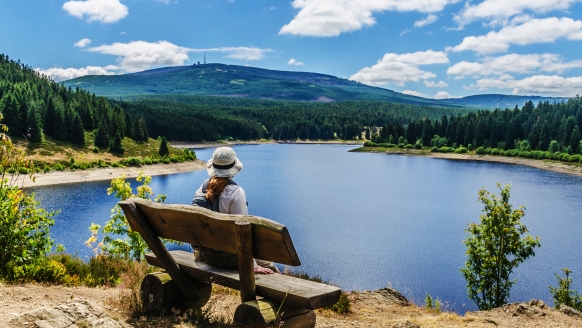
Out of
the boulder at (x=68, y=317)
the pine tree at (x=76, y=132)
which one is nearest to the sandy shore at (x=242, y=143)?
the pine tree at (x=76, y=132)

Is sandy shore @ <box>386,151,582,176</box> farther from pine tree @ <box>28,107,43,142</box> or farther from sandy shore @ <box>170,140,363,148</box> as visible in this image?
pine tree @ <box>28,107,43,142</box>

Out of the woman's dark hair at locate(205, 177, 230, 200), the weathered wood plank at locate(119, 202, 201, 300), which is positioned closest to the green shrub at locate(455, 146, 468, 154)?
the weathered wood plank at locate(119, 202, 201, 300)

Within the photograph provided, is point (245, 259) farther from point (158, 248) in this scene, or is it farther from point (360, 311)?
point (360, 311)

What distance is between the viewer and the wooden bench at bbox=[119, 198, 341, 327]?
415cm

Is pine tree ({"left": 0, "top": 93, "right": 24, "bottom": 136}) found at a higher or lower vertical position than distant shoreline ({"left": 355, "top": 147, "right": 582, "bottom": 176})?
higher

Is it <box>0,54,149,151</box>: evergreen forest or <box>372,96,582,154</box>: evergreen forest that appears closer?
<box>0,54,149,151</box>: evergreen forest

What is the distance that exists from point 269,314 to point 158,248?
63.6 inches

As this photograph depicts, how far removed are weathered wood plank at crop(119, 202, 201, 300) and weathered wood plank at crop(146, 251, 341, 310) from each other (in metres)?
0.20

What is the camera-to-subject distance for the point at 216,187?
5125 millimetres

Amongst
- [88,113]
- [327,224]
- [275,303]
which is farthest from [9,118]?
[275,303]

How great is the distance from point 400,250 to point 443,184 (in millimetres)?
40490

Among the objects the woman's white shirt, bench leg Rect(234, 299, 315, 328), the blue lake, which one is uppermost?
the woman's white shirt

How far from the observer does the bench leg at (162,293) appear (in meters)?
5.43

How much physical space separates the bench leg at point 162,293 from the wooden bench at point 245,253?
0.54ft
